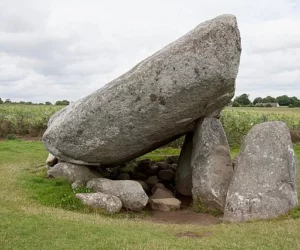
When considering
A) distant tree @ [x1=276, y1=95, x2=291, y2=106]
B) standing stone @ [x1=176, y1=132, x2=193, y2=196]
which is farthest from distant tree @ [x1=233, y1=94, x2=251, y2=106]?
standing stone @ [x1=176, y1=132, x2=193, y2=196]

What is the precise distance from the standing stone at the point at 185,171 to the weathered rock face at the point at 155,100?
1.88 m

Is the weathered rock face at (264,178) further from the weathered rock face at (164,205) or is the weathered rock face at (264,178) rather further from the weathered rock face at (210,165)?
the weathered rock face at (164,205)

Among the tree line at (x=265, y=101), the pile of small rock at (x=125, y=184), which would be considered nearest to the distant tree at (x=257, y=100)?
the tree line at (x=265, y=101)

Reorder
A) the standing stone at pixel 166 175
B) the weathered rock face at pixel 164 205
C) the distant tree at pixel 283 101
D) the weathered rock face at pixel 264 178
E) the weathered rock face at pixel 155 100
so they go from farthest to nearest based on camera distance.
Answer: the distant tree at pixel 283 101 < the standing stone at pixel 166 175 < the weathered rock face at pixel 164 205 < the weathered rock face at pixel 155 100 < the weathered rock face at pixel 264 178

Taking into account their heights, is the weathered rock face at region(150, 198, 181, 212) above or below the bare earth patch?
above

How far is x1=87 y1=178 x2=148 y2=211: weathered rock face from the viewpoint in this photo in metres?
14.7

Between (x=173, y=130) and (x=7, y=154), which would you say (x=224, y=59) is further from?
(x=7, y=154)

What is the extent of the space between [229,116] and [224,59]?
20.3 m

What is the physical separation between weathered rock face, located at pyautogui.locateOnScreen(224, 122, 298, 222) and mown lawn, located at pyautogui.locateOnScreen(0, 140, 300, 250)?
A: 1.97ft

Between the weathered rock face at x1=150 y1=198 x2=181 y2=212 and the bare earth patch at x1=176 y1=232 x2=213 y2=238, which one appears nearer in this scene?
the bare earth patch at x1=176 y1=232 x2=213 y2=238

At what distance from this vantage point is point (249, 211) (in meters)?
13.0

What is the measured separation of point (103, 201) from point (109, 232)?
3.10 m

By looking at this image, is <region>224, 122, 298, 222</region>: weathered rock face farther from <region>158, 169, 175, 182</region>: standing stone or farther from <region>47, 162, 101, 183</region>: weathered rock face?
<region>158, 169, 175, 182</region>: standing stone

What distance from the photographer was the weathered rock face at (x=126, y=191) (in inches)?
580
